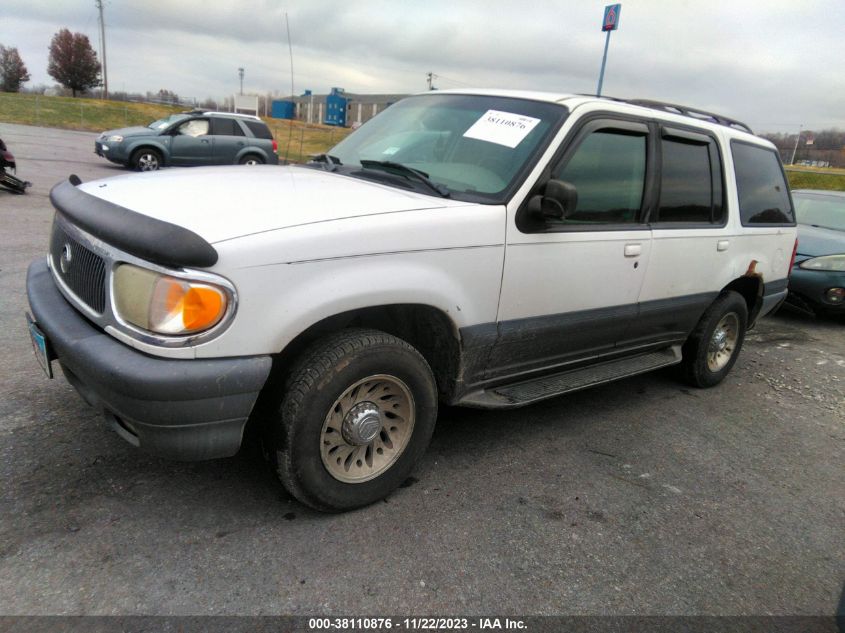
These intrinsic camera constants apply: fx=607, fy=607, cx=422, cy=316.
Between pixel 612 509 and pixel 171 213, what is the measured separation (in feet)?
7.89

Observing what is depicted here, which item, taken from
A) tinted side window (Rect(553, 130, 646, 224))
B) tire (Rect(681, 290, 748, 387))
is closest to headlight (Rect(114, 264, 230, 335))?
tinted side window (Rect(553, 130, 646, 224))

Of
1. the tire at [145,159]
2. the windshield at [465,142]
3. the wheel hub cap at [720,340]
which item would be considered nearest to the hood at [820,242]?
the wheel hub cap at [720,340]

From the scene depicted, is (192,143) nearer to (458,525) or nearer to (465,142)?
(465,142)

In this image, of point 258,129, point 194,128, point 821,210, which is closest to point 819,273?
point 821,210

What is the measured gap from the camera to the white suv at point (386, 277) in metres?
2.19

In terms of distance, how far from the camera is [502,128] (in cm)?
325

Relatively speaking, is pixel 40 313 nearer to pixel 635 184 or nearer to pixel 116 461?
pixel 116 461

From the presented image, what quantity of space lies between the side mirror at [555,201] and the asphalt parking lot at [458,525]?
135 centimetres

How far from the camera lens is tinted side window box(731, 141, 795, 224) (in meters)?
4.43

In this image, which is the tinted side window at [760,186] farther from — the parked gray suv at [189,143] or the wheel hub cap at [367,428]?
Answer: the parked gray suv at [189,143]

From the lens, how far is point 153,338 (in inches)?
85.0

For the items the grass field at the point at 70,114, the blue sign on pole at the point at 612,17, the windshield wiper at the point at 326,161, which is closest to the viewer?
the windshield wiper at the point at 326,161

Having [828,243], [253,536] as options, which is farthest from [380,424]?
[828,243]

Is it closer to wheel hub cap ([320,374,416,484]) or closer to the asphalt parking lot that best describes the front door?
the asphalt parking lot
